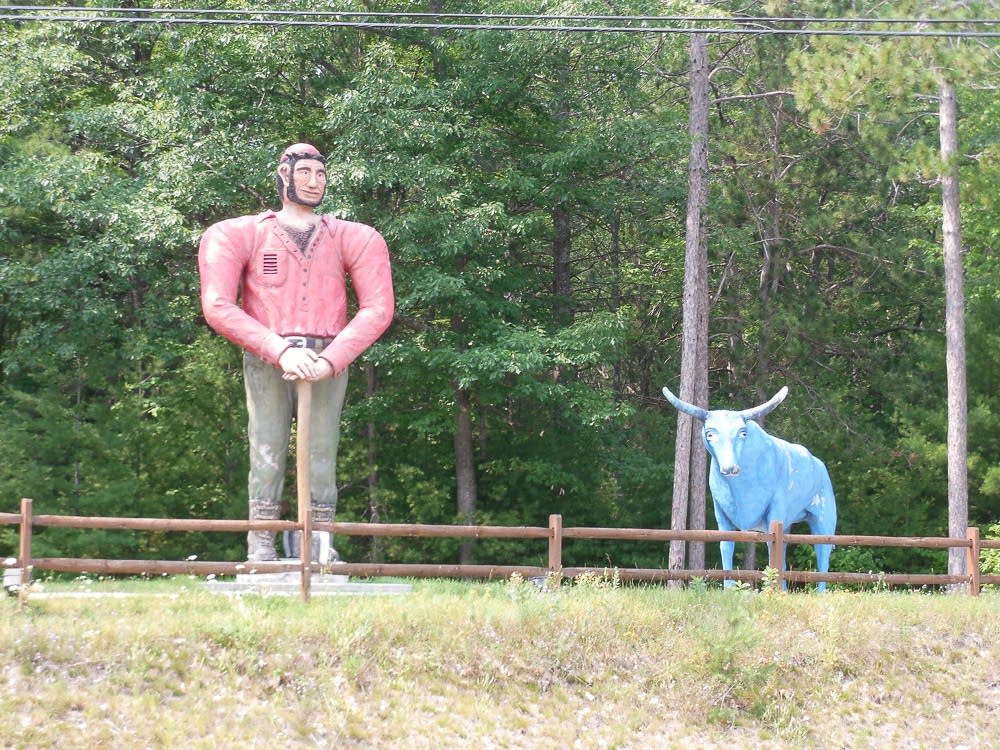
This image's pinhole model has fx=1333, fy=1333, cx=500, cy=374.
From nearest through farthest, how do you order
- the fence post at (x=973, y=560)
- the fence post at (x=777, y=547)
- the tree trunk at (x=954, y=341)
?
the fence post at (x=777, y=547) → the fence post at (x=973, y=560) → the tree trunk at (x=954, y=341)

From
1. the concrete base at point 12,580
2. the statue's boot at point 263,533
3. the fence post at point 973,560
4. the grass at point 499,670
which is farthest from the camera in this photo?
the fence post at point 973,560

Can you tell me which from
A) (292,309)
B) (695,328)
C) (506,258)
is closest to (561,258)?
(506,258)

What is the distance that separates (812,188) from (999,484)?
671 centimetres

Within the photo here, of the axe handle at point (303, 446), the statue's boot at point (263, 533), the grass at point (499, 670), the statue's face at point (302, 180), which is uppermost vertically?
the statue's face at point (302, 180)

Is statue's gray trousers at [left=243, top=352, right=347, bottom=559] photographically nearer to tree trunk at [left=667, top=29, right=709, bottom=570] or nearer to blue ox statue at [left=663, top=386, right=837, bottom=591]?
blue ox statue at [left=663, top=386, right=837, bottom=591]

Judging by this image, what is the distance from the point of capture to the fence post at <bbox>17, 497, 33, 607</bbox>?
10.5m

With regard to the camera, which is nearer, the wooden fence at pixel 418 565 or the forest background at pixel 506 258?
the wooden fence at pixel 418 565

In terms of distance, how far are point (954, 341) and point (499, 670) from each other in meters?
11.3

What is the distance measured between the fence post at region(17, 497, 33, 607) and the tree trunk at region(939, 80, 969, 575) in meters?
13.5

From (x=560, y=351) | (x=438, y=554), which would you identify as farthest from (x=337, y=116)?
(x=438, y=554)

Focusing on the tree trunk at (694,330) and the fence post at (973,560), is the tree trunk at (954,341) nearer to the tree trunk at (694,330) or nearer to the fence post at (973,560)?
the tree trunk at (694,330)

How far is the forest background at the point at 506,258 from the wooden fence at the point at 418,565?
5339 mm

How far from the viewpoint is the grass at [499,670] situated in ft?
31.9

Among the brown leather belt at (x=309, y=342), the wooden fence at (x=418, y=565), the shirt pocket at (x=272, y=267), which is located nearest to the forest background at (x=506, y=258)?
the wooden fence at (x=418, y=565)
